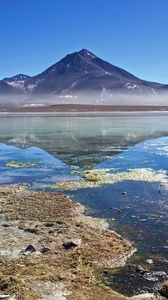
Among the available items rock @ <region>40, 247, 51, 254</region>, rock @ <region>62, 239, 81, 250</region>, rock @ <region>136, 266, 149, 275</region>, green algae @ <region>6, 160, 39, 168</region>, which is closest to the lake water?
green algae @ <region>6, 160, 39, 168</region>

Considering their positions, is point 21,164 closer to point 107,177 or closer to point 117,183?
point 107,177

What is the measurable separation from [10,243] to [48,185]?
816 centimetres

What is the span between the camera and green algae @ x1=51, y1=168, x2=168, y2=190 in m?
19.6

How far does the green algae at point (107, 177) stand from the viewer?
1962 cm

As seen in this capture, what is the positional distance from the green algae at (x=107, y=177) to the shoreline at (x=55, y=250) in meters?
3.30

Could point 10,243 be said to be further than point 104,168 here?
No

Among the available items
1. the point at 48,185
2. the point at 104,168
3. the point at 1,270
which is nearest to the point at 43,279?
the point at 1,270

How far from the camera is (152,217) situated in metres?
14.4

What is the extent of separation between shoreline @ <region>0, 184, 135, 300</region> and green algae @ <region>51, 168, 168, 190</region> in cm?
330

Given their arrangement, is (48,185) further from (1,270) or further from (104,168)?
(1,270)

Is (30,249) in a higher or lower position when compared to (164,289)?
higher

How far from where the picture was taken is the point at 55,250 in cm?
1116

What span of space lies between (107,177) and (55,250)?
10.4 m

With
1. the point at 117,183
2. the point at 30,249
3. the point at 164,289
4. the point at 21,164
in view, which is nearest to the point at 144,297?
the point at 164,289
